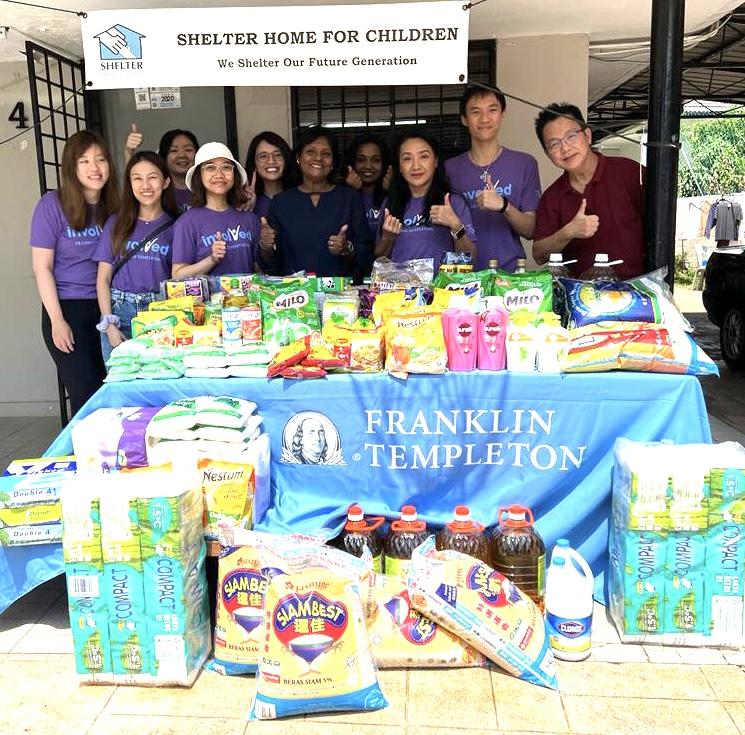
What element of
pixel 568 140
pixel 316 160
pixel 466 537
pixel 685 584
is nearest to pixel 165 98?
pixel 316 160

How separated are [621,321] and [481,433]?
67cm

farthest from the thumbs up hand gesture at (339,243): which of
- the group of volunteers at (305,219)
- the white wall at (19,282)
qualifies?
the white wall at (19,282)

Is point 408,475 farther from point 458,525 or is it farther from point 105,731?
point 105,731

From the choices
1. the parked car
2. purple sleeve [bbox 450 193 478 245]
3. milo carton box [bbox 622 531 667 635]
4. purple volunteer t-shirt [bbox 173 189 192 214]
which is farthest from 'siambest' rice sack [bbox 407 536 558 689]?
the parked car

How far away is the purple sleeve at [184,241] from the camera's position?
11.5 feet

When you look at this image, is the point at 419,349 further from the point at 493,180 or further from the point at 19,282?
the point at 19,282

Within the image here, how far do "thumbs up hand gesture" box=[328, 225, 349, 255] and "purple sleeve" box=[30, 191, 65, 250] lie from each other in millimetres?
1311

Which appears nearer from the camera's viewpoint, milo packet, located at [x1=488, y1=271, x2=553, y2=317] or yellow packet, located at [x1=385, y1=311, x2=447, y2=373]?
yellow packet, located at [x1=385, y1=311, x2=447, y2=373]

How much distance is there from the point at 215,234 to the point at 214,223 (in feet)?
0.18

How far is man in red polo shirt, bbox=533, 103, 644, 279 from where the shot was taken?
329cm

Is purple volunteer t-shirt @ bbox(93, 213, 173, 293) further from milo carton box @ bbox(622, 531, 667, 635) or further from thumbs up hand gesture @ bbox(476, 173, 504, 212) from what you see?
milo carton box @ bbox(622, 531, 667, 635)

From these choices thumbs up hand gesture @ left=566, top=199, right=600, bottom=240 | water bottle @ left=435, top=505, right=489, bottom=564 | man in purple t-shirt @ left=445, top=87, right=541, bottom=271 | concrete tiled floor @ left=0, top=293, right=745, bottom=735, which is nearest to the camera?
concrete tiled floor @ left=0, top=293, right=745, bottom=735

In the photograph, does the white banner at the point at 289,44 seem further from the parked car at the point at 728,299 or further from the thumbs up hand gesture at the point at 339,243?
the parked car at the point at 728,299

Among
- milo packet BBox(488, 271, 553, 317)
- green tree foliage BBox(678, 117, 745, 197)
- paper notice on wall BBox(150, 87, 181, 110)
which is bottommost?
milo packet BBox(488, 271, 553, 317)
